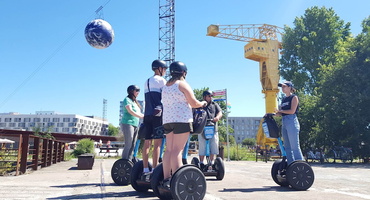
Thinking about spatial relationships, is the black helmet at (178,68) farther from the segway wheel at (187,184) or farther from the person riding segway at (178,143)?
the segway wheel at (187,184)

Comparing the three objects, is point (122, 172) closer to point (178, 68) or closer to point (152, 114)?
point (152, 114)

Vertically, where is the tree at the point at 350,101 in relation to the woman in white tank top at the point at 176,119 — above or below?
above

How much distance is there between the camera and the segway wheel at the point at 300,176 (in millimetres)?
4645

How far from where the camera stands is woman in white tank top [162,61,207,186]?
3.34m

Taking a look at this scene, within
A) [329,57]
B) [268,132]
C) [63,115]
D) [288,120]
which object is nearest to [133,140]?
[268,132]

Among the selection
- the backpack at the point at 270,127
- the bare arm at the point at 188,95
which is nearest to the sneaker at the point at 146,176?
the bare arm at the point at 188,95

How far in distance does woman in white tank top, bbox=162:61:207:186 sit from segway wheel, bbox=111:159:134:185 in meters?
2.01

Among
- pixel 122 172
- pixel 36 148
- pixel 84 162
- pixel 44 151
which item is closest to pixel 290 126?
pixel 122 172

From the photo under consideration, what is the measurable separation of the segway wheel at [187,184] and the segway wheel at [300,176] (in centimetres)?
214

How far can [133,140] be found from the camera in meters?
5.38

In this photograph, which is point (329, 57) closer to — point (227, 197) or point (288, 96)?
point (288, 96)

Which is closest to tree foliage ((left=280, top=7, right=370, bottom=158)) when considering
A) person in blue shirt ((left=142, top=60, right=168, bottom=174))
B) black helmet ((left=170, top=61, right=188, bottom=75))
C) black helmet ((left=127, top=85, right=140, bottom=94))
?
black helmet ((left=127, top=85, right=140, bottom=94))

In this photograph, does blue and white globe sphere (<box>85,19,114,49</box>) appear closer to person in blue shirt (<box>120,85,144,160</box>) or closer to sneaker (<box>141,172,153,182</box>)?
person in blue shirt (<box>120,85,144,160</box>)

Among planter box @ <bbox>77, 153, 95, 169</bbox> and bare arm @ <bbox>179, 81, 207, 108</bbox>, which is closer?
bare arm @ <bbox>179, 81, 207, 108</bbox>
